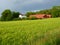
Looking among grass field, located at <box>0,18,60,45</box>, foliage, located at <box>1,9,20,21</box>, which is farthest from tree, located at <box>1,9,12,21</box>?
grass field, located at <box>0,18,60,45</box>

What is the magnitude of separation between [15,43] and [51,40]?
2.12m

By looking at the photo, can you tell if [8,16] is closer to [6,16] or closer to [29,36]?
[6,16]

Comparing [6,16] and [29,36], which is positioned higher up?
[29,36]

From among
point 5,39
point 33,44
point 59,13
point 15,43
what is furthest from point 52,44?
point 59,13

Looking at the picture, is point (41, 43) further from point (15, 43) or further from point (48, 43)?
point (15, 43)

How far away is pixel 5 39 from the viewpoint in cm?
1316

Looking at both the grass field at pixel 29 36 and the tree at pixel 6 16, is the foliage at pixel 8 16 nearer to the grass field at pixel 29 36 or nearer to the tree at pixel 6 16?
the tree at pixel 6 16

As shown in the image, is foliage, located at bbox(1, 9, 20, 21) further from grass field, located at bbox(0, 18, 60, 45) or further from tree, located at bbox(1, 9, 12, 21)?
grass field, located at bbox(0, 18, 60, 45)

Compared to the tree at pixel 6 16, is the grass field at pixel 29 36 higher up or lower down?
higher up

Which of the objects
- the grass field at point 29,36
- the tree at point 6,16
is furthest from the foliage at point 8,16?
the grass field at point 29,36

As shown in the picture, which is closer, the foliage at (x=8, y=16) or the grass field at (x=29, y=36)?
the grass field at (x=29, y=36)

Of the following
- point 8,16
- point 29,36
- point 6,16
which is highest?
point 29,36

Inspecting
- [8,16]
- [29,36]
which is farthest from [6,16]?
[29,36]

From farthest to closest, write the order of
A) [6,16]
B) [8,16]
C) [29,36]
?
[6,16] → [8,16] → [29,36]
